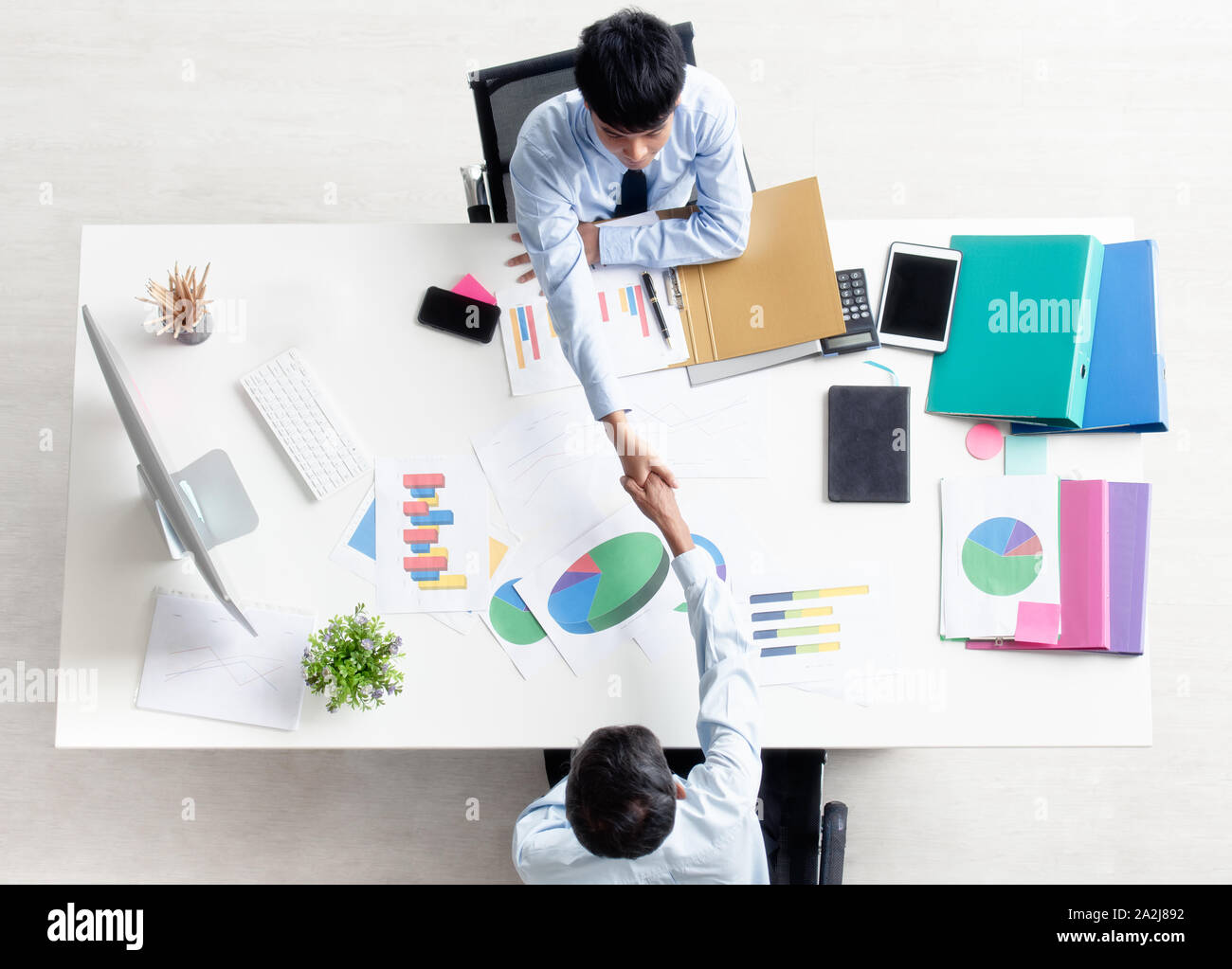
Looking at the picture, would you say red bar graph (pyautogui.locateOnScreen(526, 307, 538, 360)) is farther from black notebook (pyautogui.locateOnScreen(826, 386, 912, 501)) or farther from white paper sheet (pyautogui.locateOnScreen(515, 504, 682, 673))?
black notebook (pyautogui.locateOnScreen(826, 386, 912, 501))

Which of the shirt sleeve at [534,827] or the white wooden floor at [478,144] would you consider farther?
the white wooden floor at [478,144]

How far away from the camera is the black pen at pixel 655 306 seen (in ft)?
5.44

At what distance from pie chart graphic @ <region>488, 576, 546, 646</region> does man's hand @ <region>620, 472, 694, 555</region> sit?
0.26 metres

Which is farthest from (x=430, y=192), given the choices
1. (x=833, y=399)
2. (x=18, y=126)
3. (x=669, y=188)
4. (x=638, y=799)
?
(x=638, y=799)

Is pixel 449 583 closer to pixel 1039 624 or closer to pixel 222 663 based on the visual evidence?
pixel 222 663

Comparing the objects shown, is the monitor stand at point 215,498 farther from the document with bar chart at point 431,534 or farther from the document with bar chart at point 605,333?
the document with bar chart at point 605,333

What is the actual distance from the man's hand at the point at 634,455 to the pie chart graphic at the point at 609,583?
0.11m

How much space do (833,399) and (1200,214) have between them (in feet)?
4.91

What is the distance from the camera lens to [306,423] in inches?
64.8

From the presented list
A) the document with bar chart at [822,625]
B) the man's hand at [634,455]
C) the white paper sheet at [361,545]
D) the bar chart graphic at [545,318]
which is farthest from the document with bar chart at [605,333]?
the document with bar chart at [822,625]

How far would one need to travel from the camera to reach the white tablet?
5.41 ft

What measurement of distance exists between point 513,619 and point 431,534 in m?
0.21

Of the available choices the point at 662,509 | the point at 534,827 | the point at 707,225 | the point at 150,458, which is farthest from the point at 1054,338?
the point at 150,458
